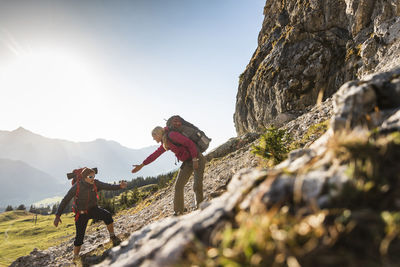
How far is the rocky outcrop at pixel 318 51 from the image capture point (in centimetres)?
2012

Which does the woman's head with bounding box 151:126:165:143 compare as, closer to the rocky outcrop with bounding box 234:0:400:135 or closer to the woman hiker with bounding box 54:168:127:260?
the woman hiker with bounding box 54:168:127:260

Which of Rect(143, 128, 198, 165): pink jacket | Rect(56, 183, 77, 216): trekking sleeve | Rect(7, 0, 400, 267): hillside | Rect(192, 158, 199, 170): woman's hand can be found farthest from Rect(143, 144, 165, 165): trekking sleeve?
Rect(7, 0, 400, 267): hillside

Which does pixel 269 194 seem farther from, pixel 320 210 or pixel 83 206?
pixel 83 206

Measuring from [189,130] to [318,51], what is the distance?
30.3 metres

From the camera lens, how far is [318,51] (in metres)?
28.9

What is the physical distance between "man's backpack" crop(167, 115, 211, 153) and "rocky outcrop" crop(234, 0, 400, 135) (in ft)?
62.4

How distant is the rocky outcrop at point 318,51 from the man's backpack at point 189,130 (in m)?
19.0

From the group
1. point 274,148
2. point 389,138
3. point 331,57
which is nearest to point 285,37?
point 331,57

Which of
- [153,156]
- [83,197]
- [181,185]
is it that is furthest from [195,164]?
[83,197]

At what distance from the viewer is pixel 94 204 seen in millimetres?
8375

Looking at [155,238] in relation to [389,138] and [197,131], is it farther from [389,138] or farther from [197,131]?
[197,131]

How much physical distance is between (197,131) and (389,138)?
587 cm

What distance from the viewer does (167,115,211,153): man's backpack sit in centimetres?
760

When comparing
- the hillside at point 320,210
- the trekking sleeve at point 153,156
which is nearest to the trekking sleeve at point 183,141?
the trekking sleeve at point 153,156
